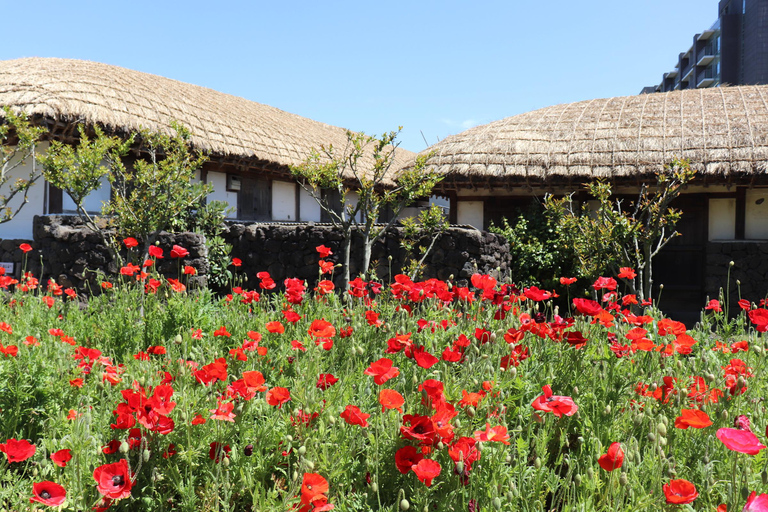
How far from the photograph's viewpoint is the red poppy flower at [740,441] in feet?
3.69

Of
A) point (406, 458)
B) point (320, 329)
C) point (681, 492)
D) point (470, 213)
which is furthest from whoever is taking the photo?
point (470, 213)

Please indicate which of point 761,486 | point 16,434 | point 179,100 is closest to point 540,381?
point 761,486

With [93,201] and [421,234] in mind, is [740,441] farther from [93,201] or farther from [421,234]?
[93,201]

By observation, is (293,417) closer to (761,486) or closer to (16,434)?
(16,434)

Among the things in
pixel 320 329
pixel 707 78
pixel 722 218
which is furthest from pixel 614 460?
pixel 707 78

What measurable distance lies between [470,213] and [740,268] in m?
4.64

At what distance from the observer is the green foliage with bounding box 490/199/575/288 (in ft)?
30.0

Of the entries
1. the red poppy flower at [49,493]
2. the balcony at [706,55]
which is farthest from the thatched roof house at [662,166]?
the balcony at [706,55]

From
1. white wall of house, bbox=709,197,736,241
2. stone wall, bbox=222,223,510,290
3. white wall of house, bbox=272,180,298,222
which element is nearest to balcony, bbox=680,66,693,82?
white wall of house, bbox=709,197,736,241

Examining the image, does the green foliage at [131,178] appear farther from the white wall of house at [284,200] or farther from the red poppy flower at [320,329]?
the white wall of house at [284,200]

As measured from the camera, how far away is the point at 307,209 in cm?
1295

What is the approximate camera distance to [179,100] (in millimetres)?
10844

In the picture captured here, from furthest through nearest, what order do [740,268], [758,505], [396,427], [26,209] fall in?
[740,268], [26,209], [396,427], [758,505]

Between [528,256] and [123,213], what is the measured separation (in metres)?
6.27
